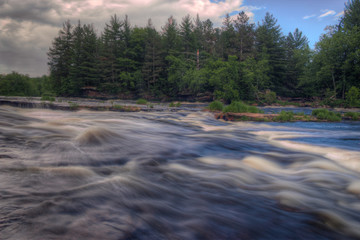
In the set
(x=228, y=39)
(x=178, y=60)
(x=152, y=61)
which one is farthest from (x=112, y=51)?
(x=228, y=39)

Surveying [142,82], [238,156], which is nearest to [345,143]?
[238,156]

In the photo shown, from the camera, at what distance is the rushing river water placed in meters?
1.78

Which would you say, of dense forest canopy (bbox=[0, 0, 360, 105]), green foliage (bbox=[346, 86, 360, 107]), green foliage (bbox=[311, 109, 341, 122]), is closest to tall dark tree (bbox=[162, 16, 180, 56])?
dense forest canopy (bbox=[0, 0, 360, 105])

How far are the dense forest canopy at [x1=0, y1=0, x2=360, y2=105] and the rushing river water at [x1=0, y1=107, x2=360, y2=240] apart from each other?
99.2 ft

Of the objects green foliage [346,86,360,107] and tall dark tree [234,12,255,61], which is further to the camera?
tall dark tree [234,12,255,61]

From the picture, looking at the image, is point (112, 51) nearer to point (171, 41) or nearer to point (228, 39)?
point (171, 41)

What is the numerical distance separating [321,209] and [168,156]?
103 inches

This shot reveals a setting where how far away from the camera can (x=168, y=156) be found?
4.22 meters

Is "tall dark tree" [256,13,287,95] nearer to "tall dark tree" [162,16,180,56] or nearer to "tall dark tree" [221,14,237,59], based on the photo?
"tall dark tree" [221,14,237,59]

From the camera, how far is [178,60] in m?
42.8

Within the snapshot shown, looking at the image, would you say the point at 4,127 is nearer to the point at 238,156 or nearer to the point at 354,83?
the point at 238,156

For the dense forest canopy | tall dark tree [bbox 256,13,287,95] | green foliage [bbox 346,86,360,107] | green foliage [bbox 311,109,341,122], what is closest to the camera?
green foliage [bbox 311,109,341,122]

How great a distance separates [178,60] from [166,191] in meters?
42.2

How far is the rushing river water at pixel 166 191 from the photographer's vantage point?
178 centimetres
